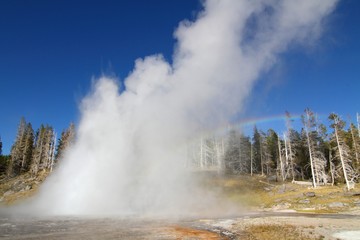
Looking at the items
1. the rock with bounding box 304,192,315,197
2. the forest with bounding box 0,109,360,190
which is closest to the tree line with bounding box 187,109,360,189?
the forest with bounding box 0,109,360,190

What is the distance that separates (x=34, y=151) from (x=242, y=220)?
8116 cm

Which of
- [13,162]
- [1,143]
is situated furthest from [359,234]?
[1,143]

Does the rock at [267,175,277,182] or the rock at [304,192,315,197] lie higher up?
the rock at [267,175,277,182]

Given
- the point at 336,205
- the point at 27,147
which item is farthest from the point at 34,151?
the point at 336,205

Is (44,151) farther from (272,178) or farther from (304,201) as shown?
(304,201)

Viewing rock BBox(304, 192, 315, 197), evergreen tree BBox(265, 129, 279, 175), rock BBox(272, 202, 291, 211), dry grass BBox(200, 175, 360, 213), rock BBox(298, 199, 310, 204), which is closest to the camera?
dry grass BBox(200, 175, 360, 213)

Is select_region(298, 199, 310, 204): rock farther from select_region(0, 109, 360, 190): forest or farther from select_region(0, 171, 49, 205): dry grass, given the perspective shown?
select_region(0, 171, 49, 205): dry grass

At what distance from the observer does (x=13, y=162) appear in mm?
85375

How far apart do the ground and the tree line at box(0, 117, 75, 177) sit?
8854 millimetres

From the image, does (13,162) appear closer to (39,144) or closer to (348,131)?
(39,144)

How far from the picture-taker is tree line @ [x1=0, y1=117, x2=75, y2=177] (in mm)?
85081

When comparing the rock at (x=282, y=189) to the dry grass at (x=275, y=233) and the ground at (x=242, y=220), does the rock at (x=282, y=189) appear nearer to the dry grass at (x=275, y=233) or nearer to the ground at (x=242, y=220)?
the ground at (x=242, y=220)

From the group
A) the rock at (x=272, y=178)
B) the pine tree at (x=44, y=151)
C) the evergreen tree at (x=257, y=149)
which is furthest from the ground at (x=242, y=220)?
the evergreen tree at (x=257, y=149)

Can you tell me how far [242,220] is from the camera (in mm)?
30047
